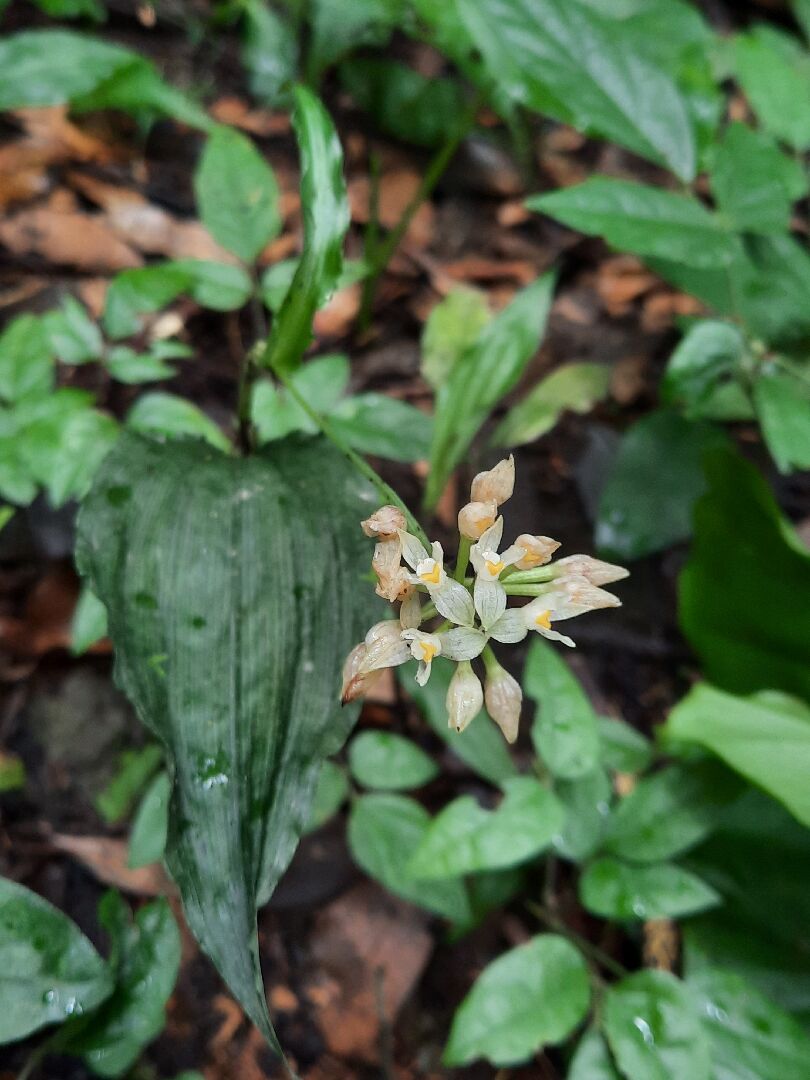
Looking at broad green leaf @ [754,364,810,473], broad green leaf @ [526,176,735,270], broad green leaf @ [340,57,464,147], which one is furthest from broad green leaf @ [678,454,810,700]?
broad green leaf @ [340,57,464,147]

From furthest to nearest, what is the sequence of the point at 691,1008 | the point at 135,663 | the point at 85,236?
the point at 85,236, the point at 691,1008, the point at 135,663

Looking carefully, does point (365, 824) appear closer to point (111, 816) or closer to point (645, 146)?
point (111, 816)

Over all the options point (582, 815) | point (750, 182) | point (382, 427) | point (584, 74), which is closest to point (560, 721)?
point (582, 815)

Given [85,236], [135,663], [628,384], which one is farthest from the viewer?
[628,384]

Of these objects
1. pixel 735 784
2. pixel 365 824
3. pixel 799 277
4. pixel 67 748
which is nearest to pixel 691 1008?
pixel 735 784

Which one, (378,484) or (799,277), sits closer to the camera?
(378,484)

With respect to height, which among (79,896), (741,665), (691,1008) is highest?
(741,665)

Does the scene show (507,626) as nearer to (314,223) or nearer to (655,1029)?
(314,223)

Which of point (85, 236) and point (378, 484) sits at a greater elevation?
point (378, 484)

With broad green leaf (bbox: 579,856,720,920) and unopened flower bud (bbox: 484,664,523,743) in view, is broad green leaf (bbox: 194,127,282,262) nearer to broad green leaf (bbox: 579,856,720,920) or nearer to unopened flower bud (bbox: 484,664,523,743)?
unopened flower bud (bbox: 484,664,523,743)
